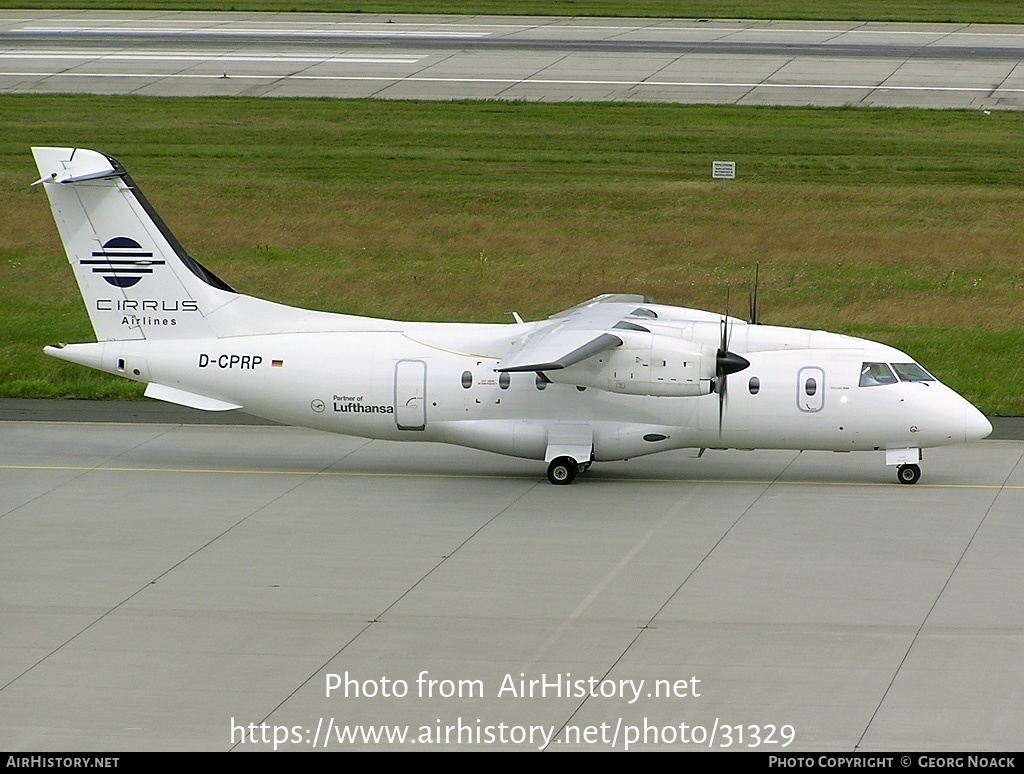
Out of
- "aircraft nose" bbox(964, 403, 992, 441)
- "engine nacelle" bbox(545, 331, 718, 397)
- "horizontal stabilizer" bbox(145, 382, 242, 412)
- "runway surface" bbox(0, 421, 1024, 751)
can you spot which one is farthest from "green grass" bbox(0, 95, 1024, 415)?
"engine nacelle" bbox(545, 331, 718, 397)

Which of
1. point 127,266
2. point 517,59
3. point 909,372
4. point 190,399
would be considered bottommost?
point 190,399

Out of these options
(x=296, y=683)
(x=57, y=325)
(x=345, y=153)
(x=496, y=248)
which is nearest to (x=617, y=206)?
(x=496, y=248)

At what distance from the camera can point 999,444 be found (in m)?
28.9

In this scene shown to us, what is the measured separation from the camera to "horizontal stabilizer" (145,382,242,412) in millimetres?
26297

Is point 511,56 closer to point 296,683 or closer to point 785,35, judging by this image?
point 785,35

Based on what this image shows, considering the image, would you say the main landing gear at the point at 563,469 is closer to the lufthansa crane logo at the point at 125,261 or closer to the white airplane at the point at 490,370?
the white airplane at the point at 490,370

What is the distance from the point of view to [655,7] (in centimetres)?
8462

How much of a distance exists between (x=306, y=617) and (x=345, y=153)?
39833 mm

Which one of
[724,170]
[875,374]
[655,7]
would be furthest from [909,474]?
[655,7]

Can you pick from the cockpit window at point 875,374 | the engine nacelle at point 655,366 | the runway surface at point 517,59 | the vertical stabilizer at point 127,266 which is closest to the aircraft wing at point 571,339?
the engine nacelle at point 655,366

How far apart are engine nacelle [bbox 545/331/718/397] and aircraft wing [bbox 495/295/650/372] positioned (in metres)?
0.32

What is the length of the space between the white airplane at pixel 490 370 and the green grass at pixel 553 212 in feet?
23.4

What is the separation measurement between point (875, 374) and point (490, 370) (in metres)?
6.96

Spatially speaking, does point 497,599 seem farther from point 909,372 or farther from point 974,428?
point 974,428
